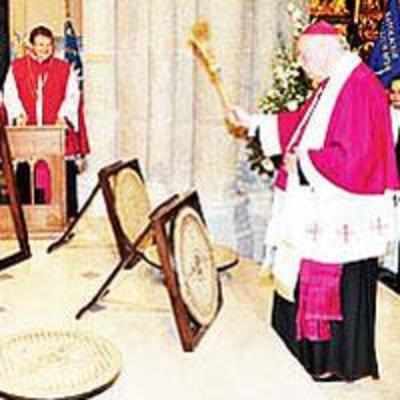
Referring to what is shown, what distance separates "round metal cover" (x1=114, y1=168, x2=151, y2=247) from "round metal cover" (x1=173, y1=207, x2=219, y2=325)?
34 centimetres

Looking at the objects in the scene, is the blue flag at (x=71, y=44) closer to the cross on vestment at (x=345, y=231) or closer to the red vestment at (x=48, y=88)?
the red vestment at (x=48, y=88)

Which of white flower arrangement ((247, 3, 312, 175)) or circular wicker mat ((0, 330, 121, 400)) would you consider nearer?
circular wicker mat ((0, 330, 121, 400))

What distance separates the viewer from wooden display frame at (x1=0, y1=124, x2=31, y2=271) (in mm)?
2180

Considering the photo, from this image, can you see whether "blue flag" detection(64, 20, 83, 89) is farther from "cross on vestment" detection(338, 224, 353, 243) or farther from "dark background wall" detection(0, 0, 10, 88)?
"cross on vestment" detection(338, 224, 353, 243)

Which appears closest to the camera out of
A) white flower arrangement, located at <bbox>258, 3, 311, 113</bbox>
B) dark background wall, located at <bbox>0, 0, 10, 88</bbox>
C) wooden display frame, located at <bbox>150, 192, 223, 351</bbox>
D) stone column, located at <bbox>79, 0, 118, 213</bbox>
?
wooden display frame, located at <bbox>150, 192, 223, 351</bbox>

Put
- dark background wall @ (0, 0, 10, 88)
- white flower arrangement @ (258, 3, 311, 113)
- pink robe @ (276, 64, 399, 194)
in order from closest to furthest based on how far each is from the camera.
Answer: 1. pink robe @ (276, 64, 399, 194)
2. white flower arrangement @ (258, 3, 311, 113)
3. dark background wall @ (0, 0, 10, 88)

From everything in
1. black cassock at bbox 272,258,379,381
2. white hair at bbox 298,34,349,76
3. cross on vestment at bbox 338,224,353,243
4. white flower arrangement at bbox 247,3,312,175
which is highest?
white hair at bbox 298,34,349,76

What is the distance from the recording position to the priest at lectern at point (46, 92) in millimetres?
3969

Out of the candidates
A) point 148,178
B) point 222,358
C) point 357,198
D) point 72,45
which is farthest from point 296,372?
point 72,45

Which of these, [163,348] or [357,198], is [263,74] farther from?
[163,348]

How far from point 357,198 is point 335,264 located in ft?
0.77

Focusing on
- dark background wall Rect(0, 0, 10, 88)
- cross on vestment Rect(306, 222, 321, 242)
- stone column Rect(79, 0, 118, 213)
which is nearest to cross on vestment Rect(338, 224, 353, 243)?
cross on vestment Rect(306, 222, 321, 242)

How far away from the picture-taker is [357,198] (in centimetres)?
279

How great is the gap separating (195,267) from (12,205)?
65cm
